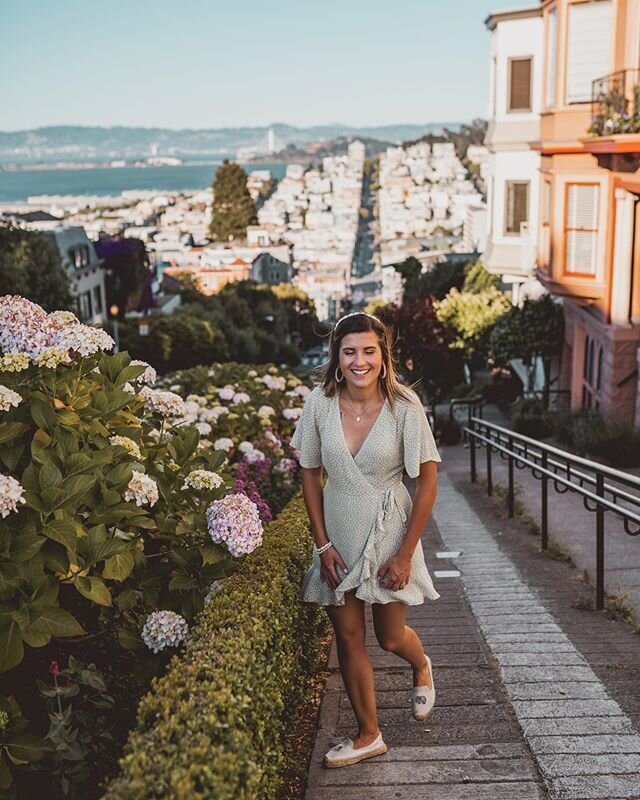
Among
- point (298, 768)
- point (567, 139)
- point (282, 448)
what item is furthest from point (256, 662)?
point (567, 139)

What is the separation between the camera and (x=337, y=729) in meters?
4.26

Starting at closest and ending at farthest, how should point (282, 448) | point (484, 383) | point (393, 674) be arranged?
point (393, 674) < point (282, 448) < point (484, 383)

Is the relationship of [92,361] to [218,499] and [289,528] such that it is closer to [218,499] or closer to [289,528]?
[218,499]

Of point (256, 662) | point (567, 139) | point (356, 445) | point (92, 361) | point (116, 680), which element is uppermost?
point (567, 139)

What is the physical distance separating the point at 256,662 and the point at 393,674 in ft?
5.18

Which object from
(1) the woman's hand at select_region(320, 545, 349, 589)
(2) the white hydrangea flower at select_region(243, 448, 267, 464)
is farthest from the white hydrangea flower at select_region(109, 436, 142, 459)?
(2) the white hydrangea flower at select_region(243, 448, 267, 464)

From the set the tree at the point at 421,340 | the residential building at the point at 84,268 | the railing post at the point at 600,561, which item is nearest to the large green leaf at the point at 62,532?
the railing post at the point at 600,561

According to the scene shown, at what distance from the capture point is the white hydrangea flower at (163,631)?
12.3 ft

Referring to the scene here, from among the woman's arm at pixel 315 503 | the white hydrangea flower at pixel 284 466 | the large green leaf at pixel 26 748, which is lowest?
the white hydrangea flower at pixel 284 466

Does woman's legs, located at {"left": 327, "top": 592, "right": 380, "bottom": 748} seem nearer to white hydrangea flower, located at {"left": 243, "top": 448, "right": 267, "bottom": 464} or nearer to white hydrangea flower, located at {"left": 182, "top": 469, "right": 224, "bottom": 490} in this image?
white hydrangea flower, located at {"left": 182, "top": 469, "right": 224, "bottom": 490}

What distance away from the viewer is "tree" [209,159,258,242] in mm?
111875

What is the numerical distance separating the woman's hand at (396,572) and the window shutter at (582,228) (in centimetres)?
1346

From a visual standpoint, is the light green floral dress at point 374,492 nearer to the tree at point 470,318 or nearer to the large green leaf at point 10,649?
the large green leaf at point 10,649

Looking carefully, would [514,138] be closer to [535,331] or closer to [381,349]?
[535,331]
